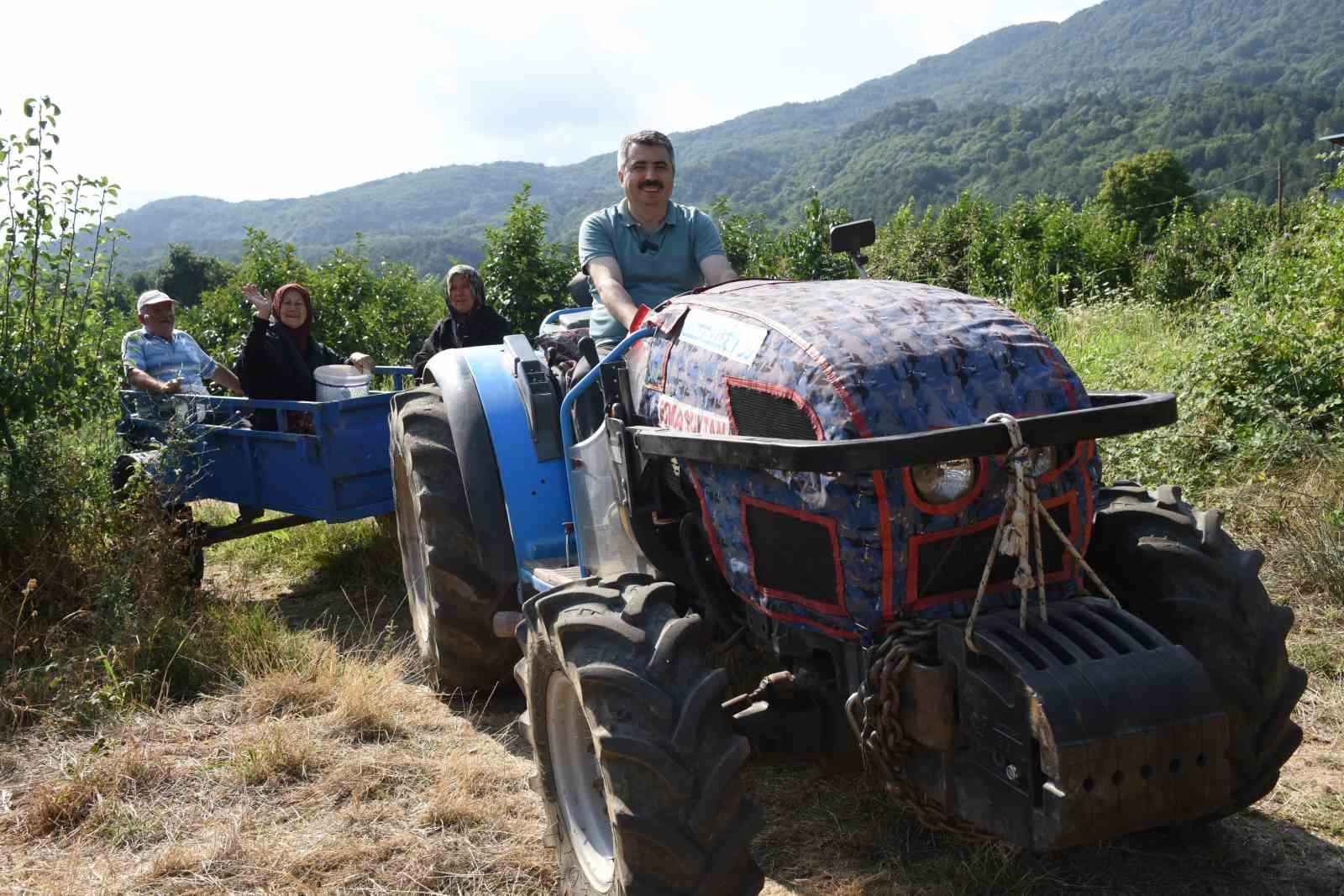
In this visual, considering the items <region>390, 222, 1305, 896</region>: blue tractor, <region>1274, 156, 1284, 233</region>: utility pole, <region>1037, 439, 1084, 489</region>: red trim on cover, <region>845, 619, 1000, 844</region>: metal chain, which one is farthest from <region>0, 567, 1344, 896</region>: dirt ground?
<region>1274, 156, 1284, 233</region>: utility pole

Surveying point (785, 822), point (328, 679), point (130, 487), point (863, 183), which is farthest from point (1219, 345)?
point (863, 183)

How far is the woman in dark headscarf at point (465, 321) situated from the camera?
7.85 metres

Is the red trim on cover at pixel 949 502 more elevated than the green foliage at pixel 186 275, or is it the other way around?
the green foliage at pixel 186 275

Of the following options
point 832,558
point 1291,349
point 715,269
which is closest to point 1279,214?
point 1291,349

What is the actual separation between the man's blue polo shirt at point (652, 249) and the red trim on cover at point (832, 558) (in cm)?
157

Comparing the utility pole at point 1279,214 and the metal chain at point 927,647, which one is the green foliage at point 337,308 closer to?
the utility pole at point 1279,214

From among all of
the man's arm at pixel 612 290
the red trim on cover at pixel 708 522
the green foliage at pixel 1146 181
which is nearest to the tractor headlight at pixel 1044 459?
the red trim on cover at pixel 708 522

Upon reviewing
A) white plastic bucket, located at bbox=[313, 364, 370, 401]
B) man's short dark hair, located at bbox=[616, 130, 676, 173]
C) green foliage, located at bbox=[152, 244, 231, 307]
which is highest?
green foliage, located at bbox=[152, 244, 231, 307]

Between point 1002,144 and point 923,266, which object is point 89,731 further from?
point 1002,144

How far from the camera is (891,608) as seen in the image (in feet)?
8.60

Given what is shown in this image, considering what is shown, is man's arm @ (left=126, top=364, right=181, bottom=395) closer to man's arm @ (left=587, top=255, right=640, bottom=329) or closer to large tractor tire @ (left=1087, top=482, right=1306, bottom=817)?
man's arm @ (left=587, top=255, right=640, bottom=329)

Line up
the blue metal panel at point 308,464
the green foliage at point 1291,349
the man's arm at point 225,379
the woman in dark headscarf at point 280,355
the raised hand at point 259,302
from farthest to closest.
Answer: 1. the man's arm at point 225,379
2. the raised hand at point 259,302
3. the woman in dark headscarf at point 280,355
4. the green foliage at point 1291,349
5. the blue metal panel at point 308,464

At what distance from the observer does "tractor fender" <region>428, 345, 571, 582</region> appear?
4.00m

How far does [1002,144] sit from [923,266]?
406 ft
